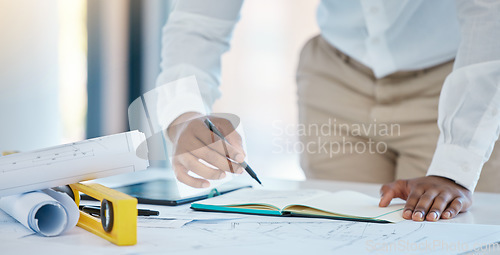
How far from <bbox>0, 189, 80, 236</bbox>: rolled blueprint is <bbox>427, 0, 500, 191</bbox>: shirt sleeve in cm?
62

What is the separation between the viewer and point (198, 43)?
1.20m

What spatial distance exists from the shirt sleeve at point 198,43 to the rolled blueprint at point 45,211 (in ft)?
1.53

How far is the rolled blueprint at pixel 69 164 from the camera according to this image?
68cm

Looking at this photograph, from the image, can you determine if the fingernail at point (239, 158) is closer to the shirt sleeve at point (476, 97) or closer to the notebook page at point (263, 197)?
the notebook page at point (263, 197)

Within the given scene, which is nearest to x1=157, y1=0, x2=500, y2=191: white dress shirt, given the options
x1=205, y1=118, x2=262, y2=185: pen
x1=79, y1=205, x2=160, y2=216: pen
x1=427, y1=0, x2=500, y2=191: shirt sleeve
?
x1=427, y1=0, x2=500, y2=191: shirt sleeve

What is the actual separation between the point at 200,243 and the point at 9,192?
0.88 feet

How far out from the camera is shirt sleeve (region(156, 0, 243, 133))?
117 cm

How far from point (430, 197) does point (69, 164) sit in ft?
1.79

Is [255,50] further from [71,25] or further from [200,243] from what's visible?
[200,243]

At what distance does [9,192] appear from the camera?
2.26ft

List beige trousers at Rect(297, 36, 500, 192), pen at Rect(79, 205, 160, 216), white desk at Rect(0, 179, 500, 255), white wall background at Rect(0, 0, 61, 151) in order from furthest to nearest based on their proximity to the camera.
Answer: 1. white wall background at Rect(0, 0, 61, 151)
2. beige trousers at Rect(297, 36, 500, 192)
3. pen at Rect(79, 205, 160, 216)
4. white desk at Rect(0, 179, 500, 255)

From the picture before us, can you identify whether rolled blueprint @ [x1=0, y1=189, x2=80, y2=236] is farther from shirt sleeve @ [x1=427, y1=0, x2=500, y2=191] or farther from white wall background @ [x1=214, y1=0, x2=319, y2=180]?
white wall background @ [x1=214, y1=0, x2=319, y2=180]

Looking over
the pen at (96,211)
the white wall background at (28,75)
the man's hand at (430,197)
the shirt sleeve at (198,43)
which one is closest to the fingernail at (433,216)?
the man's hand at (430,197)

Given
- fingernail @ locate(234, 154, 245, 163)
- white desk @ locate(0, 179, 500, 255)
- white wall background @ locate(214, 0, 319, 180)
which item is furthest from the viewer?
white wall background @ locate(214, 0, 319, 180)
